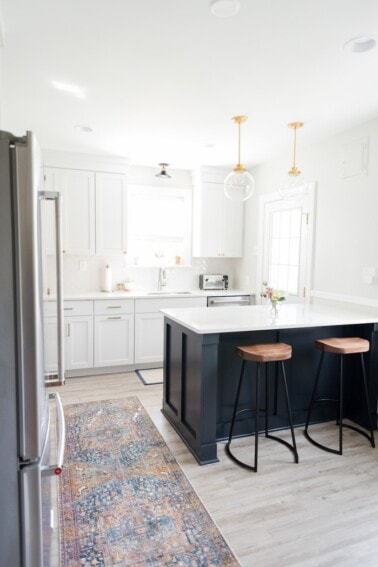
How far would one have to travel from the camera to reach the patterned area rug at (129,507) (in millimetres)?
1769

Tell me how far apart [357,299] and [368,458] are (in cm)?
133

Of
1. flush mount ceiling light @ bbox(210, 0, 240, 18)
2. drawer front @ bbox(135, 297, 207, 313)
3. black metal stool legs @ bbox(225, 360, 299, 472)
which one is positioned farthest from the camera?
drawer front @ bbox(135, 297, 207, 313)

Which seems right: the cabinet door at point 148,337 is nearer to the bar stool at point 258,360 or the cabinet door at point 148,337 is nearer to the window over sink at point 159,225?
the window over sink at point 159,225

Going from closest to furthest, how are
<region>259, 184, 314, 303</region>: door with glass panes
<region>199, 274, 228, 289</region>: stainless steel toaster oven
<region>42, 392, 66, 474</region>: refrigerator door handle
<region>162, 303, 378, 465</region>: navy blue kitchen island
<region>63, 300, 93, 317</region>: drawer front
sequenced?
<region>42, 392, 66, 474</region>: refrigerator door handle
<region>162, 303, 378, 465</region>: navy blue kitchen island
<region>259, 184, 314, 303</region>: door with glass panes
<region>63, 300, 93, 317</region>: drawer front
<region>199, 274, 228, 289</region>: stainless steel toaster oven

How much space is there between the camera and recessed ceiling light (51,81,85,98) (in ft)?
A: 8.61

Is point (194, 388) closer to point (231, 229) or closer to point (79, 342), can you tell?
point (79, 342)

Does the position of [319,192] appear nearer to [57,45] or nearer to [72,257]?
[57,45]

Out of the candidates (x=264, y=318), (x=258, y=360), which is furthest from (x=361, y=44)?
(x=258, y=360)

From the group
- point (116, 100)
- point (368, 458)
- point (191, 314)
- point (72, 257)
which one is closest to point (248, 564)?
point (368, 458)

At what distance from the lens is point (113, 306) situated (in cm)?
434

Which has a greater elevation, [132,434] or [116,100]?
[116,100]

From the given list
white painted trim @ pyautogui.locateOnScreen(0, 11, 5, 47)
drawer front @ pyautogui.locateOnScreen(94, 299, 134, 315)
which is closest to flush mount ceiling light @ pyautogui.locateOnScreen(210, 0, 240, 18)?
white painted trim @ pyautogui.locateOnScreen(0, 11, 5, 47)

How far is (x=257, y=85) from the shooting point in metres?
2.60

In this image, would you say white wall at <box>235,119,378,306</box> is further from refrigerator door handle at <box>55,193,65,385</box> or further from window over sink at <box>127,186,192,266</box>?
Answer: refrigerator door handle at <box>55,193,65,385</box>
